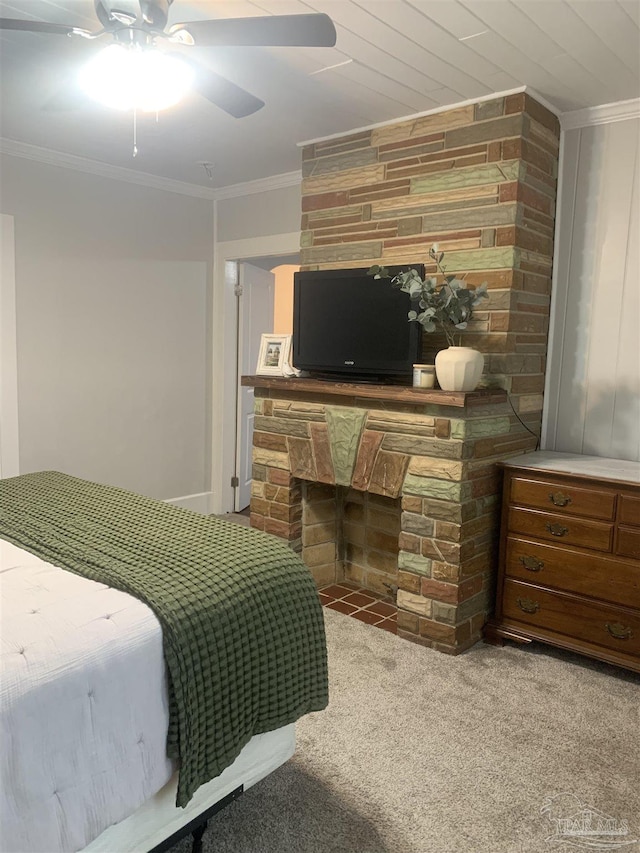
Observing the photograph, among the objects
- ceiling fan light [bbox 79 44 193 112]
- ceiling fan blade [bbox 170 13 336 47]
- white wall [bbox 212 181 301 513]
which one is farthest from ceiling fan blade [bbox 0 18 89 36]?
white wall [bbox 212 181 301 513]

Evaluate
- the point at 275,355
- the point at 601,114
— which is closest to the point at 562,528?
the point at 275,355

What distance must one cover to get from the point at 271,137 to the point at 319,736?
9.63ft

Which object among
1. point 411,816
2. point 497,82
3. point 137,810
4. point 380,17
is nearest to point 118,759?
point 137,810

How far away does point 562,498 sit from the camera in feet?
9.08

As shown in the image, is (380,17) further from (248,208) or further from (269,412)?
(248,208)

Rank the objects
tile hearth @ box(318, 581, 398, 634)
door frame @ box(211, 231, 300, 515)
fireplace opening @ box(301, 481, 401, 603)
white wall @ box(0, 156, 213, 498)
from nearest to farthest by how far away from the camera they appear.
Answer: tile hearth @ box(318, 581, 398, 634)
fireplace opening @ box(301, 481, 401, 603)
white wall @ box(0, 156, 213, 498)
door frame @ box(211, 231, 300, 515)

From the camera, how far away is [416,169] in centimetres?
320

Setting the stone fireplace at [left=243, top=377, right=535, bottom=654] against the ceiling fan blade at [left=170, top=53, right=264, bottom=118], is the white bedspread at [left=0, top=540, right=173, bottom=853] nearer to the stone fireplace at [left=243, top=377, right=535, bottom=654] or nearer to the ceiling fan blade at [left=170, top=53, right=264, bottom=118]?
the ceiling fan blade at [left=170, top=53, right=264, bottom=118]

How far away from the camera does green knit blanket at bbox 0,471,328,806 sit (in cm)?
147

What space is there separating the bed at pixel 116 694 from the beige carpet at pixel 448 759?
0.70 feet

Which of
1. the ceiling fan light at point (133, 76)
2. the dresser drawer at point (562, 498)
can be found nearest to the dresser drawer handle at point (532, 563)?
the dresser drawer at point (562, 498)

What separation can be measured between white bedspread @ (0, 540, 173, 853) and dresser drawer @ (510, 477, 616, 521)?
1904 millimetres

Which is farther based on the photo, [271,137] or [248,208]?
[248,208]

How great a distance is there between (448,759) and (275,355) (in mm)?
2252
